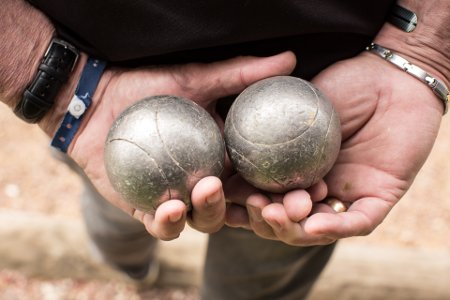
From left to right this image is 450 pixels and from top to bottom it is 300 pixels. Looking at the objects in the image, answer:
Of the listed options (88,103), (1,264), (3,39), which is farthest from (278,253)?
(1,264)

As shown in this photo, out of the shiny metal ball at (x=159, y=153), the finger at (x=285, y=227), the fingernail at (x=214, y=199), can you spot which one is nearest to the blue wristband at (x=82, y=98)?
the shiny metal ball at (x=159, y=153)

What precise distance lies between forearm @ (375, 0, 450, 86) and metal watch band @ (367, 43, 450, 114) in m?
0.03

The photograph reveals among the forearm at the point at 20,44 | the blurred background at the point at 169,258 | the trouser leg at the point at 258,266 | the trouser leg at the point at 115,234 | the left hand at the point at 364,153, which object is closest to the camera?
the left hand at the point at 364,153

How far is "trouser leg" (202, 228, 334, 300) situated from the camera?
231cm

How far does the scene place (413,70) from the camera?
198 cm

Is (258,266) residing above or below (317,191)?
below

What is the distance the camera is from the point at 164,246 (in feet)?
10.3

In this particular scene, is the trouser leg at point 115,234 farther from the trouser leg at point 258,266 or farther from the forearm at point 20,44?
the forearm at point 20,44

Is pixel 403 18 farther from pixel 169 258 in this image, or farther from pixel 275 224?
pixel 169 258

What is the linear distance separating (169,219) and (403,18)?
3.62 ft

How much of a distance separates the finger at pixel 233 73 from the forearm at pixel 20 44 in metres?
0.46

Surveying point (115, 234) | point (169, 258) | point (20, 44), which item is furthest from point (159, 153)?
point (169, 258)

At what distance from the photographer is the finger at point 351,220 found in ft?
5.23

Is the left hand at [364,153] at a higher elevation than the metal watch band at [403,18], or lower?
lower
